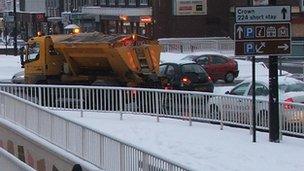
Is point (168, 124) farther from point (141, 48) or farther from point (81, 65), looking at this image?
point (81, 65)

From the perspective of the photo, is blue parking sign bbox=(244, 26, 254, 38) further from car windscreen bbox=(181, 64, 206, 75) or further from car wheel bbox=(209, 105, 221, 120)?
car windscreen bbox=(181, 64, 206, 75)

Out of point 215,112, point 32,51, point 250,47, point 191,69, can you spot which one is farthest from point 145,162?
point 32,51

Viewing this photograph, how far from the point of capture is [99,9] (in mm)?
73000

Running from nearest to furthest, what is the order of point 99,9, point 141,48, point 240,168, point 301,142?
point 240,168
point 301,142
point 141,48
point 99,9

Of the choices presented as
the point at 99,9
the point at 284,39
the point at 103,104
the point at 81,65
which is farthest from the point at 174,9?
the point at 284,39

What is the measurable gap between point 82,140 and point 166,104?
6.62 meters

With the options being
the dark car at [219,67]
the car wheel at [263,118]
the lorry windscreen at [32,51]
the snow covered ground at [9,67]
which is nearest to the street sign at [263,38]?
the car wheel at [263,118]

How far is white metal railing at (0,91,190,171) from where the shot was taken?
975 centimetres

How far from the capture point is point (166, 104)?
18.8 metres

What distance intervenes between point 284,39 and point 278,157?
3.10 meters

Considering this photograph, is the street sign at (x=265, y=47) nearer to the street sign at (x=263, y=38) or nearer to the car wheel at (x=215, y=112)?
the street sign at (x=263, y=38)

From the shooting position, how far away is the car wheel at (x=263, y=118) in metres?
16.3

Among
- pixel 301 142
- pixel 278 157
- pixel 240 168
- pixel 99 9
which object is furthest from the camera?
pixel 99 9

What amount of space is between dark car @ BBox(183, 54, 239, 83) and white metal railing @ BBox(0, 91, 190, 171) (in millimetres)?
19079
